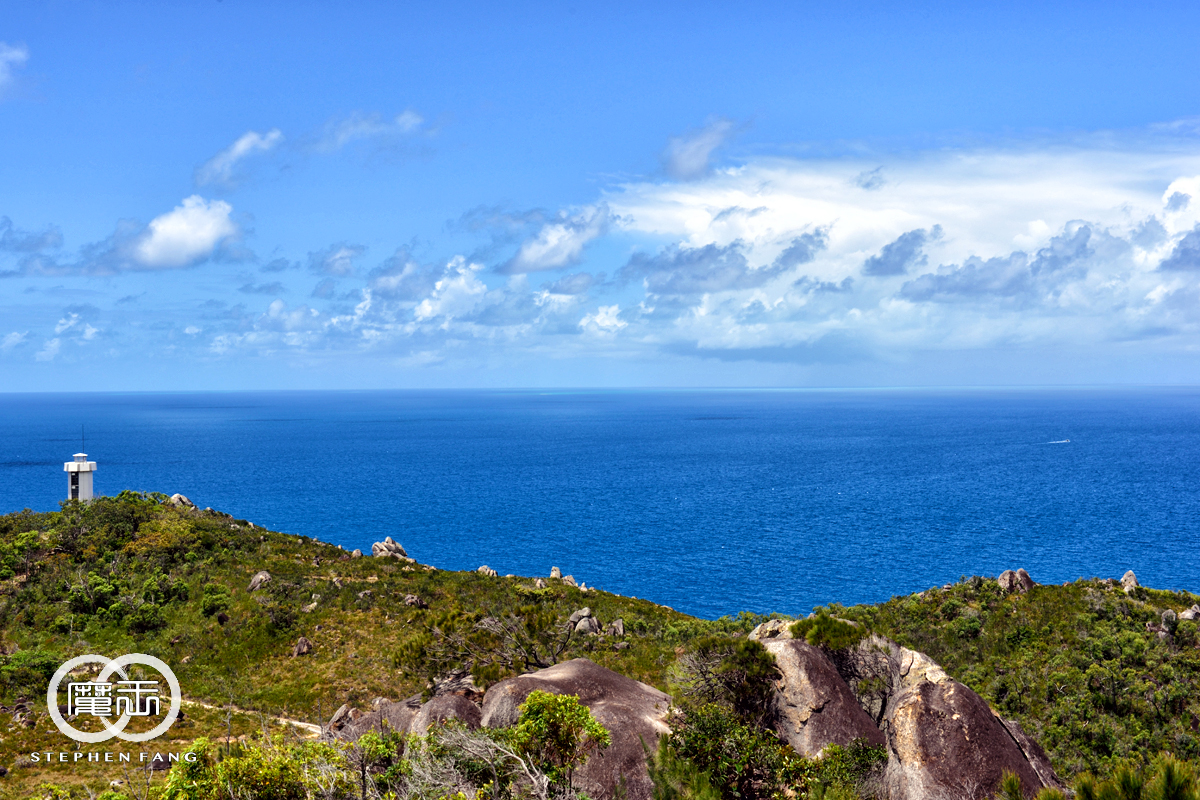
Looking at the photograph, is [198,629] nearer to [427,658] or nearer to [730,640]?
[427,658]

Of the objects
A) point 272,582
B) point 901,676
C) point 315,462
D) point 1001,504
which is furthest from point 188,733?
point 315,462

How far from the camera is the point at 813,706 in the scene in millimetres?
19297

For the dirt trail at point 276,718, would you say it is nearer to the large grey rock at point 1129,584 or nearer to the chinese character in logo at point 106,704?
the chinese character in logo at point 106,704

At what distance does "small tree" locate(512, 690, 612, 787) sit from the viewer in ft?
56.0

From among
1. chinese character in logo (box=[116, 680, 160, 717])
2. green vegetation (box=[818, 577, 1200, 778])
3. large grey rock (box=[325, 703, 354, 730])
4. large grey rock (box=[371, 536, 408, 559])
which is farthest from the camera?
large grey rock (box=[371, 536, 408, 559])

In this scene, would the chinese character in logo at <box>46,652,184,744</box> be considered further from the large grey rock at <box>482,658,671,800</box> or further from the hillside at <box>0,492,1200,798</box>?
the large grey rock at <box>482,658,671,800</box>

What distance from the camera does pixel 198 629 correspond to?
134 feet

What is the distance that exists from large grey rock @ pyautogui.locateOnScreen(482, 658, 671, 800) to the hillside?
4928 millimetres

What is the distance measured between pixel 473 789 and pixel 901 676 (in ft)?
40.4

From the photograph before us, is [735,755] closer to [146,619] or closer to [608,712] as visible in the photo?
[608,712]

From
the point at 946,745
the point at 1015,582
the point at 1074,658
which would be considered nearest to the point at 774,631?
the point at 946,745

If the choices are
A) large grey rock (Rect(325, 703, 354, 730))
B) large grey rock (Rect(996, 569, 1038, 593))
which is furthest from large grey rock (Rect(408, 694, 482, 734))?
large grey rock (Rect(996, 569, 1038, 593))

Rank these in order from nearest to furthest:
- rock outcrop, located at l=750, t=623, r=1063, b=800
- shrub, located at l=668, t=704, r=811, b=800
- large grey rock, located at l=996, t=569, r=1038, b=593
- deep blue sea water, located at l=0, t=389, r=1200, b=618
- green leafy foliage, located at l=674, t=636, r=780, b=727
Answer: rock outcrop, located at l=750, t=623, r=1063, b=800, shrub, located at l=668, t=704, r=811, b=800, green leafy foliage, located at l=674, t=636, r=780, b=727, large grey rock, located at l=996, t=569, r=1038, b=593, deep blue sea water, located at l=0, t=389, r=1200, b=618

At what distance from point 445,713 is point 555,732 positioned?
5389 millimetres
